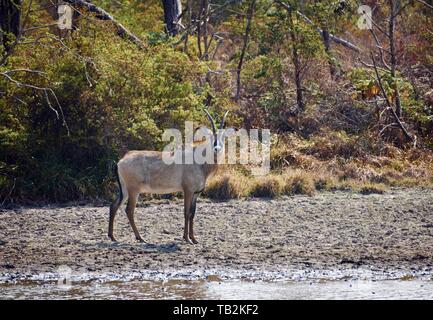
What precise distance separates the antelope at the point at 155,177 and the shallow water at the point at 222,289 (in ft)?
6.53

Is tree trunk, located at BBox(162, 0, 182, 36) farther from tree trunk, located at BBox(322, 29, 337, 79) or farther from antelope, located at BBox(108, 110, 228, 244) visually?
antelope, located at BBox(108, 110, 228, 244)

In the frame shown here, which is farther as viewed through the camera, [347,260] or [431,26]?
[431,26]

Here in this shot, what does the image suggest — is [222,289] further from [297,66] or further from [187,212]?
[297,66]

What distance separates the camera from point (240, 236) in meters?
12.9

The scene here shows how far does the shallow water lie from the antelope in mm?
1989

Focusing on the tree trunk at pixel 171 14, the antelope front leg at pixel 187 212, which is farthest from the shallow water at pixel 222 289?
the tree trunk at pixel 171 14

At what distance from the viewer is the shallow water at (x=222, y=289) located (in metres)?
10.2

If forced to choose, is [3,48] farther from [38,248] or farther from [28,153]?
[38,248]

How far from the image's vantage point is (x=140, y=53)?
1645cm

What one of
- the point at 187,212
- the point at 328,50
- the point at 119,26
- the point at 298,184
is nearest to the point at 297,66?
the point at 328,50

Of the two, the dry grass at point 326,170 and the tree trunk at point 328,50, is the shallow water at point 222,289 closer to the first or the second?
the dry grass at point 326,170
